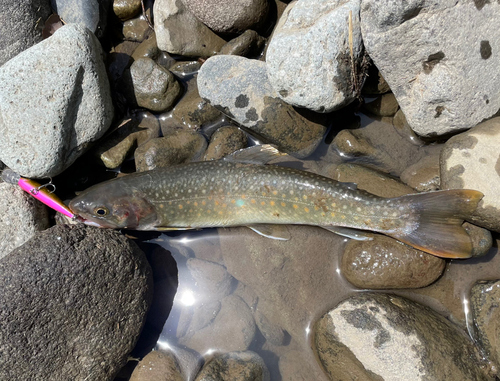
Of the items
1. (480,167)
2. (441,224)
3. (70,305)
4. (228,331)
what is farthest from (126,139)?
(480,167)

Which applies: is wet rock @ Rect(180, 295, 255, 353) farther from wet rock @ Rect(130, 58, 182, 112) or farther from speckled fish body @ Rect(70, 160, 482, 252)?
wet rock @ Rect(130, 58, 182, 112)

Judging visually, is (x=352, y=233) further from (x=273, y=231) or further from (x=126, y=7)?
(x=126, y=7)

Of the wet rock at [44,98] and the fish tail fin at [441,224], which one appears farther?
the wet rock at [44,98]

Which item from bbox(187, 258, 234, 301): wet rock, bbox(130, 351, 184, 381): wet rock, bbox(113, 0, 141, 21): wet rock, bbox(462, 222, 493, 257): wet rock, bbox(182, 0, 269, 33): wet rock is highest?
bbox(113, 0, 141, 21): wet rock

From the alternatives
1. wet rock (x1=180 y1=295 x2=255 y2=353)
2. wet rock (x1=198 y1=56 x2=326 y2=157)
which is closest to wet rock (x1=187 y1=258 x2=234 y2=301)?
wet rock (x1=180 y1=295 x2=255 y2=353)

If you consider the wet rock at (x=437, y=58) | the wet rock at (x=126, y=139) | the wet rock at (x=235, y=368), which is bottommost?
the wet rock at (x=235, y=368)

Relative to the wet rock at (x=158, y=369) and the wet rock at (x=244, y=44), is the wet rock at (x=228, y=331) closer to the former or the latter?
the wet rock at (x=158, y=369)

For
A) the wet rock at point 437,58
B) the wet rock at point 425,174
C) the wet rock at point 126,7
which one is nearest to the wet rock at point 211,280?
the wet rock at point 425,174
